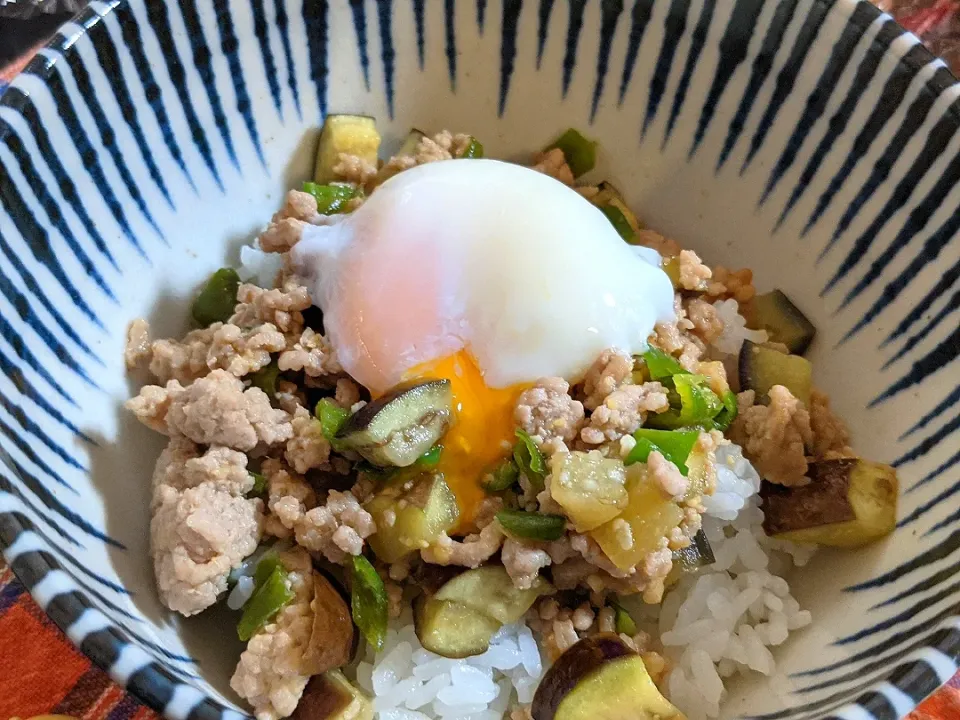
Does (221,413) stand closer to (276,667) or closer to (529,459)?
(276,667)

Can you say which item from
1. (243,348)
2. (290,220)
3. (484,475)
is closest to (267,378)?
(243,348)

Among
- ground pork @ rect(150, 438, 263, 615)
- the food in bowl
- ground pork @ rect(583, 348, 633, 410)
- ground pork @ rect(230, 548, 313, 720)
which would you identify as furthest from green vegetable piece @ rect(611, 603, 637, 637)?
ground pork @ rect(150, 438, 263, 615)

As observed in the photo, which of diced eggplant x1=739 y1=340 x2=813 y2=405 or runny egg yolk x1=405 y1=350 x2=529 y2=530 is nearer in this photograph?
runny egg yolk x1=405 y1=350 x2=529 y2=530

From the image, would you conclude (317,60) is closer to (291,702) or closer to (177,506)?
(177,506)

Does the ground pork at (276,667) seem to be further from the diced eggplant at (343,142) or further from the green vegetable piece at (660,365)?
the diced eggplant at (343,142)

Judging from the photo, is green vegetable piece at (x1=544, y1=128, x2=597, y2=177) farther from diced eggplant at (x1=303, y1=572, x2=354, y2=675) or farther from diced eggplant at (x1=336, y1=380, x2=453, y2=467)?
diced eggplant at (x1=303, y1=572, x2=354, y2=675)

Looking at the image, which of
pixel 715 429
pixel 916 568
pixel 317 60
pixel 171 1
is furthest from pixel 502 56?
pixel 916 568
